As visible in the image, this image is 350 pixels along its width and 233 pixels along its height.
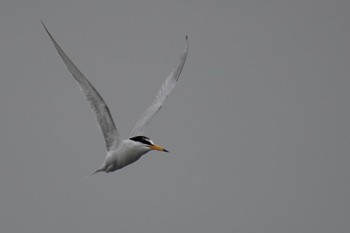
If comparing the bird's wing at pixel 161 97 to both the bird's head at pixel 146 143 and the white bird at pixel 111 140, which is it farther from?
the bird's head at pixel 146 143

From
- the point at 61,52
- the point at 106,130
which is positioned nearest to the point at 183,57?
the point at 106,130

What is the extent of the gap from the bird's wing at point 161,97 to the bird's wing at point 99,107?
144 cm

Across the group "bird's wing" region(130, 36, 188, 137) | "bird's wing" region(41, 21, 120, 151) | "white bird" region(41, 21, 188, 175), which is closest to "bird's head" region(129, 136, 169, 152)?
"white bird" region(41, 21, 188, 175)

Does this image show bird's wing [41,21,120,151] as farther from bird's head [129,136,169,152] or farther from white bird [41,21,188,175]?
bird's head [129,136,169,152]

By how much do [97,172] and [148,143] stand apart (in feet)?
5.55

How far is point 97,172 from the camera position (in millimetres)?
13758

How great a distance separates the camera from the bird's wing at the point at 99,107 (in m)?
12.4

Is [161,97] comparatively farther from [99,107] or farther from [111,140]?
[99,107]

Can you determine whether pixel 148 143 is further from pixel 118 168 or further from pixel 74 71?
pixel 74 71

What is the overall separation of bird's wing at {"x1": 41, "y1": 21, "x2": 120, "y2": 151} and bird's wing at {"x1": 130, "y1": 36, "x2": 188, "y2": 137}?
1437mm

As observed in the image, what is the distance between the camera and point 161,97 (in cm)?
1548

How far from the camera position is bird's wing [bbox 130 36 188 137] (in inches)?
595

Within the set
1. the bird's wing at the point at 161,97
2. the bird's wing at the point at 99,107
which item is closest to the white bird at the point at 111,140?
the bird's wing at the point at 99,107

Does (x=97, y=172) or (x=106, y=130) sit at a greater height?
(x=106, y=130)
